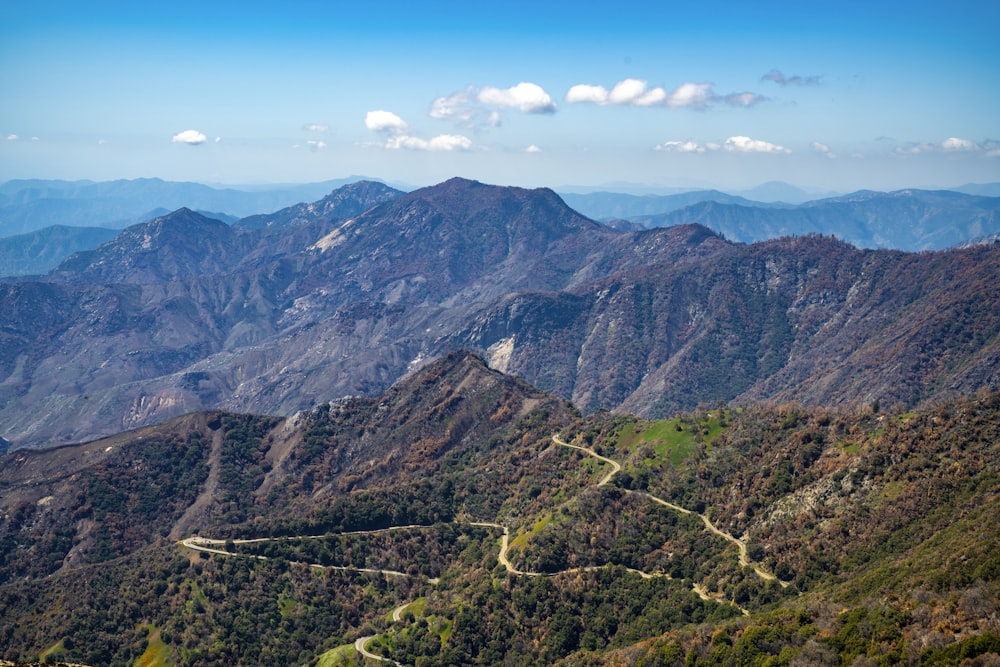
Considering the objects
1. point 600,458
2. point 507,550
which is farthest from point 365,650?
point 600,458

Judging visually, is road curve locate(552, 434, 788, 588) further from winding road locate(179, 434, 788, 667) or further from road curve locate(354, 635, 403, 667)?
road curve locate(354, 635, 403, 667)

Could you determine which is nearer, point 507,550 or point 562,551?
point 562,551

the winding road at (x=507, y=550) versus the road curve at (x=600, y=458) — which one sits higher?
the road curve at (x=600, y=458)

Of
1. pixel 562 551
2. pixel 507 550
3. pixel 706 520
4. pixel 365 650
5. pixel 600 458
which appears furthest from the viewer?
pixel 600 458

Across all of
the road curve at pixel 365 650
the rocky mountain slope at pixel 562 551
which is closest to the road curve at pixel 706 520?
the rocky mountain slope at pixel 562 551

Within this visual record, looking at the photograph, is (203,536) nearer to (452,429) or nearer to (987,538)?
(452,429)

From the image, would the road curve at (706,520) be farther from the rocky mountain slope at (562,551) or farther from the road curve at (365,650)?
the road curve at (365,650)

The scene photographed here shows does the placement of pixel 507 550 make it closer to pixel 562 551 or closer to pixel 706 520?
pixel 562 551

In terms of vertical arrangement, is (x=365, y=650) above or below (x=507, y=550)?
below
